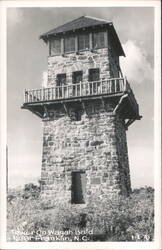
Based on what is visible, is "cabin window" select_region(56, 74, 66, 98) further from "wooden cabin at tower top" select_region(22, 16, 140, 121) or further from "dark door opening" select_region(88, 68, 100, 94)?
"dark door opening" select_region(88, 68, 100, 94)

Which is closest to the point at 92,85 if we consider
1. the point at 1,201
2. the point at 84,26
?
the point at 84,26

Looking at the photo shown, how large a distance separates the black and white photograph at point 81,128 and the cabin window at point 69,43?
4 cm

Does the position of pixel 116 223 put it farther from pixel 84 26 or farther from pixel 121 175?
pixel 84 26

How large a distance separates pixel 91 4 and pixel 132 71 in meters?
3.58

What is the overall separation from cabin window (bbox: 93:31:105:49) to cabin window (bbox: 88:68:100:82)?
880 millimetres

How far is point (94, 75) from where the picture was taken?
17.2 meters

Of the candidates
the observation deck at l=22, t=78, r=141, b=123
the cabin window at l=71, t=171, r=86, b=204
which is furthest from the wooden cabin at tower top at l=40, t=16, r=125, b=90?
the cabin window at l=71, t=171, r=86, b=204

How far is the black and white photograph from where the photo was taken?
1145cm

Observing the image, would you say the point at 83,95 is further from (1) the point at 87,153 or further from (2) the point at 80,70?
(1) the point at 87,153

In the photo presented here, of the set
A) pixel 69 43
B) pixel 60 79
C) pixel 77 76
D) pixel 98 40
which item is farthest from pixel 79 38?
pixel 60 79

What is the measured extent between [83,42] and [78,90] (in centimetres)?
188

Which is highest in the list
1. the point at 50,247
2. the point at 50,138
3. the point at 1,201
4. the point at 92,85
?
the point at 92,85

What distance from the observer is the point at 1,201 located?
11070 mm

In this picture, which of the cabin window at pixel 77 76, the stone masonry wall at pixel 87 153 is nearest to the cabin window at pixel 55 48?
the cabin window at pixel 77 76
